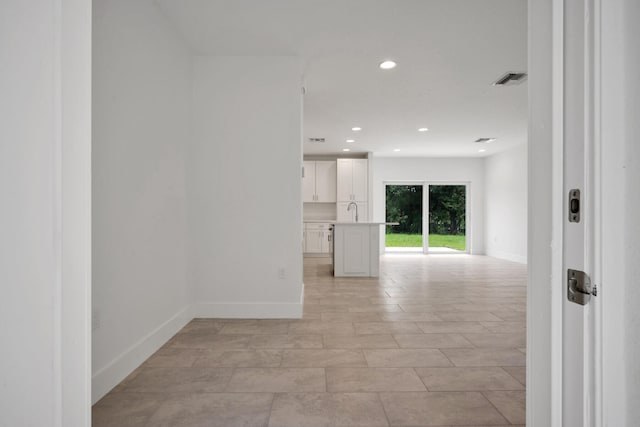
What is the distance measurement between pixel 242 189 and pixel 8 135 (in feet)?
9.57

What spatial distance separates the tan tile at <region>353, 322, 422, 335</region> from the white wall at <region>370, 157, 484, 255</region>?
6.61 metres

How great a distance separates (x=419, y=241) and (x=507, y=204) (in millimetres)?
2479

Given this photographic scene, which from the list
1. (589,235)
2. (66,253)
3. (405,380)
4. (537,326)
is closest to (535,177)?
(589,235)

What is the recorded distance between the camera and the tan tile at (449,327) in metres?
3.18

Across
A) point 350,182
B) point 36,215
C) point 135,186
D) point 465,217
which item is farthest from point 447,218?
point 36,215

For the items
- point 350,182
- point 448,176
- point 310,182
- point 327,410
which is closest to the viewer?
point 327,410

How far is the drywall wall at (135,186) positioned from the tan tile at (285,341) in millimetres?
789

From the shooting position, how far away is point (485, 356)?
2605 mm

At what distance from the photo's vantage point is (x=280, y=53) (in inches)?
138

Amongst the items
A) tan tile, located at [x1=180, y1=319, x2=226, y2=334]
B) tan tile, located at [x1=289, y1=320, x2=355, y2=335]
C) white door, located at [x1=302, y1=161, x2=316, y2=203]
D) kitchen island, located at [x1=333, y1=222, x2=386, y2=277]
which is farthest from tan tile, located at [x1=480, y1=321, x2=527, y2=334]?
white door, located at [x1=302, y1=161, x2=316, y2=203]

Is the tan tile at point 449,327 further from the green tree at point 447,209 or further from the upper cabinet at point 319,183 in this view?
the green tree at point 447,209

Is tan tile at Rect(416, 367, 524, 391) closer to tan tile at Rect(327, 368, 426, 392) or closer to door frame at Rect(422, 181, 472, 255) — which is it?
tan tile at Rect(327, 368, 426, 392)

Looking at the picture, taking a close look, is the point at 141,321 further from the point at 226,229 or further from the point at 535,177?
the point at 535,177

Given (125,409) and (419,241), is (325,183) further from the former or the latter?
(125,409)
